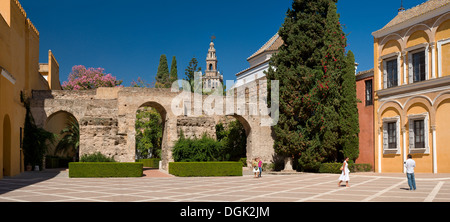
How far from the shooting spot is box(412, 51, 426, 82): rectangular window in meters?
23.0

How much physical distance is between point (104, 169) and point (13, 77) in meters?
7.04

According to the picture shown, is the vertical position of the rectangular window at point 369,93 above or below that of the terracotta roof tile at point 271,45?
below

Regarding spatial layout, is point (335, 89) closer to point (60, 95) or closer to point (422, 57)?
point (422, 57)

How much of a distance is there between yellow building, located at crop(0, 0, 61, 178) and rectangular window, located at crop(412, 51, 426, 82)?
2156 cm

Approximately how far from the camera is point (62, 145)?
34.0 meters

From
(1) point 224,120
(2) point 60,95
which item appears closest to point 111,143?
(2) point 60,95

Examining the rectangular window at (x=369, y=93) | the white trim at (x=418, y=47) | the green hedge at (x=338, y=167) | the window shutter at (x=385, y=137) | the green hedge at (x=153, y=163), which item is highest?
the white trim at (x=418, y=47)

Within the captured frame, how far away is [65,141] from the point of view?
1324 inches

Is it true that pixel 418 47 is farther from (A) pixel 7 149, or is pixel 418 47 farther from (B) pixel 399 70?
(A) pixel 7 149

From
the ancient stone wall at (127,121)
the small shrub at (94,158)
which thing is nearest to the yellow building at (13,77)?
the ancient stone wall at (127,121)

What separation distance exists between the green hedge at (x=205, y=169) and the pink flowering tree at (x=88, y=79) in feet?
97.2

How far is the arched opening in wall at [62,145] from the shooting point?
30.9 meters

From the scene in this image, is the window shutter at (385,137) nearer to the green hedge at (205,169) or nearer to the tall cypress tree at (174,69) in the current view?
the green hedge at (205,169)

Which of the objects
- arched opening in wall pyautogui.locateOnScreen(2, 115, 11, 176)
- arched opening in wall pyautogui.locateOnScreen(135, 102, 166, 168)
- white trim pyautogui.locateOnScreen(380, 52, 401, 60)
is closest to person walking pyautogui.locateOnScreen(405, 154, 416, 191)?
white trim pyautogui.locateOnScreen(380, 52, 401, 60)
